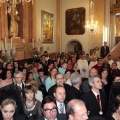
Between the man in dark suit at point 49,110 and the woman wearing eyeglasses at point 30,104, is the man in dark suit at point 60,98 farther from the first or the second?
the man in dark suit at point 49,110

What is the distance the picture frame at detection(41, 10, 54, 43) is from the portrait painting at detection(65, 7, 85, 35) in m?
1.57

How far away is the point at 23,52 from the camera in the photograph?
12.4 meters

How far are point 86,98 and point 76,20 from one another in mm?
13982

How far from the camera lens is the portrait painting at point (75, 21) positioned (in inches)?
646

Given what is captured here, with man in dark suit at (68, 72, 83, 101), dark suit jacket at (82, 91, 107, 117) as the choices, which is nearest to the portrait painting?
man in dark suit at (68, 72, 83, 101)

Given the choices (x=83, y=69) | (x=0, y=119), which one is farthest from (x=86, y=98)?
(x=83, y=69)

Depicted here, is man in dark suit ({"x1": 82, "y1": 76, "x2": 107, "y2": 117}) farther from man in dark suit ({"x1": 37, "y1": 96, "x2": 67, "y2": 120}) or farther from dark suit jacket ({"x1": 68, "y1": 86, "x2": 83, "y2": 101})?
man in dark suit ({"x1": 37, "y1": 96, "x2": 67, "y2": 120})

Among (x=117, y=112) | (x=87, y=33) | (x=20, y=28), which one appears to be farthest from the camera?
(x=87, y=33)

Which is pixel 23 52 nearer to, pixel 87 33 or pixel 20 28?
pixel 20 28

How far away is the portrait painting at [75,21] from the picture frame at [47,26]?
1.57m

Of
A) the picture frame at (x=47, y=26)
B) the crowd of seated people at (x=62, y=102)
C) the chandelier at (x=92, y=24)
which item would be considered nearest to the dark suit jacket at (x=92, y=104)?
the crowd of seated people at (x=62, y=102)

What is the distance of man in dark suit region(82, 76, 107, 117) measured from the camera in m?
3.41

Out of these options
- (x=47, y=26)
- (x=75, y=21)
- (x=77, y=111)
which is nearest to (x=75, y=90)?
(x=77, y=111)

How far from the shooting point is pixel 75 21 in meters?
16.8
